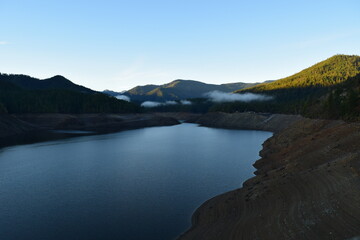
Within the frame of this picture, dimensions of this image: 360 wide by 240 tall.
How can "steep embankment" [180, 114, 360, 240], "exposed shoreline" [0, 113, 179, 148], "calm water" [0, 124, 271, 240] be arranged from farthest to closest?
"exposed shoreline" [0, 113, 179, 148]
"calm water" [0, 124, 271, 240]
"steep embankment" [180, 114, 360, 240]

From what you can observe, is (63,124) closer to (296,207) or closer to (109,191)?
(109,191)

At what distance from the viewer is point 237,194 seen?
108ft

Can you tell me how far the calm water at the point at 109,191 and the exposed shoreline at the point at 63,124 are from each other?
5345 centimetres

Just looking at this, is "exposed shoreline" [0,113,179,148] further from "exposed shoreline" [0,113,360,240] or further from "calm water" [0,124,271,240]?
"exposed shoreline" [0,113,360,240]

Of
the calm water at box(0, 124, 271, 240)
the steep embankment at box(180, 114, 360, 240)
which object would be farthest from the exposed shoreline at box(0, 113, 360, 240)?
the calm water at box(0, 124, 271, 240)

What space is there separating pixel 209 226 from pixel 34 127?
141m

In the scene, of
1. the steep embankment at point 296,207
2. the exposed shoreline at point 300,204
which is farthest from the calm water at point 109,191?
the steep embankment at point 296,207

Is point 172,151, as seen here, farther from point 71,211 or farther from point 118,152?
point 71,211

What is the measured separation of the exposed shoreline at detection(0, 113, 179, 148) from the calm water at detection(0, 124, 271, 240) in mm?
53448

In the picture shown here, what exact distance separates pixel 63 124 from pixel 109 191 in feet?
414

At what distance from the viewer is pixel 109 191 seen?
37.9 m

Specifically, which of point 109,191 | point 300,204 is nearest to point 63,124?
point 109,191

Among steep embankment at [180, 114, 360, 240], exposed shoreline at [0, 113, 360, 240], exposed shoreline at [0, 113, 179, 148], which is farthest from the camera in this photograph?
exposed shoreline at [0, 113, 179, 148]

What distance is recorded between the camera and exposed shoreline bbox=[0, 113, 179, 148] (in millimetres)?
114944
